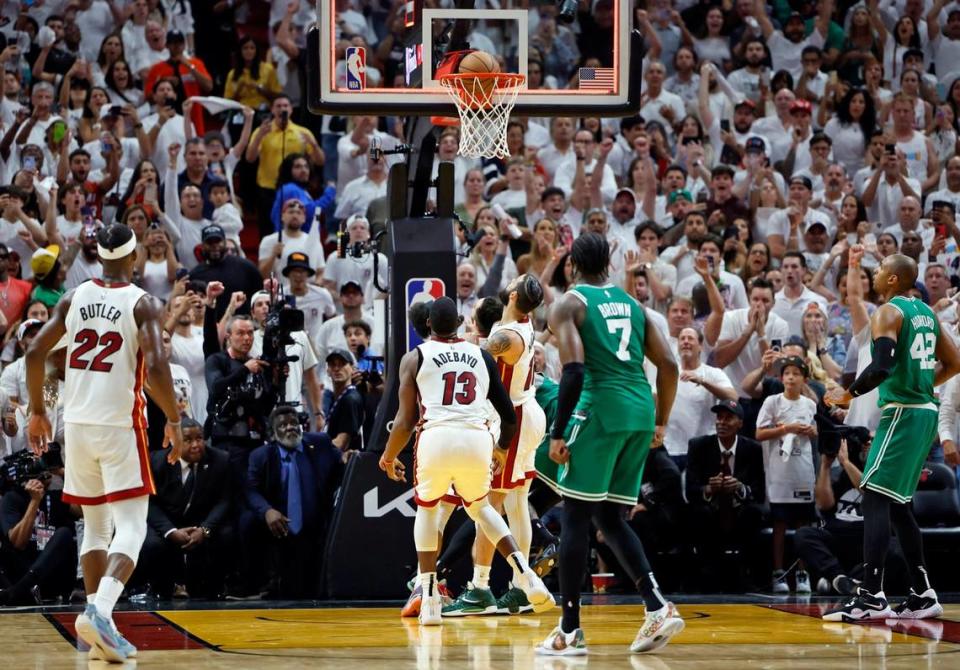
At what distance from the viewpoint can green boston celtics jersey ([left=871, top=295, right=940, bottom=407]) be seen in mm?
10430

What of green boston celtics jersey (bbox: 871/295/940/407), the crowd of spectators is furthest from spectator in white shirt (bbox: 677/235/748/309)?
green boston celtics jersey (bbox: 871/295/940/407)

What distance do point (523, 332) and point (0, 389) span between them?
507cm

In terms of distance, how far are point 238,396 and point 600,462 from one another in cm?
547

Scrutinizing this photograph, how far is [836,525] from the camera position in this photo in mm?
13312

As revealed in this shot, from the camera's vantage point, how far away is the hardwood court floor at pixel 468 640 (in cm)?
838

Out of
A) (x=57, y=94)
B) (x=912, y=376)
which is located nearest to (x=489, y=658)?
(x=912, y=376)

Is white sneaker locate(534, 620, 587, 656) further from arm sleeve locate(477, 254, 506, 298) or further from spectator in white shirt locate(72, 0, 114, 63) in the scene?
spectator in white shirt locate(72, 0, 114, 63)

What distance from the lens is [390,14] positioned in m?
21.1

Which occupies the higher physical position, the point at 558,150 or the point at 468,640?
the point at 558,150

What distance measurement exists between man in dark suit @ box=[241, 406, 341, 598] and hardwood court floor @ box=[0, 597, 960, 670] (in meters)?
1.43

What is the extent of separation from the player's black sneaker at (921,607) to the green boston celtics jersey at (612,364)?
2.98 metres

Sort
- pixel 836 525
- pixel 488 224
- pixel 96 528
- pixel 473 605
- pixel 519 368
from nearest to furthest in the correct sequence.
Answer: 1. pixel 96 528
2. pixel 473 605
3. pixel 519 368
4. pixel 836 525
5. pixel 488 224

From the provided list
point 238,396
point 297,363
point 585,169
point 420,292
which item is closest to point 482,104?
point 420,292

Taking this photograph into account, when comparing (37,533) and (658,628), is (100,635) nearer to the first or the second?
(658,628)
